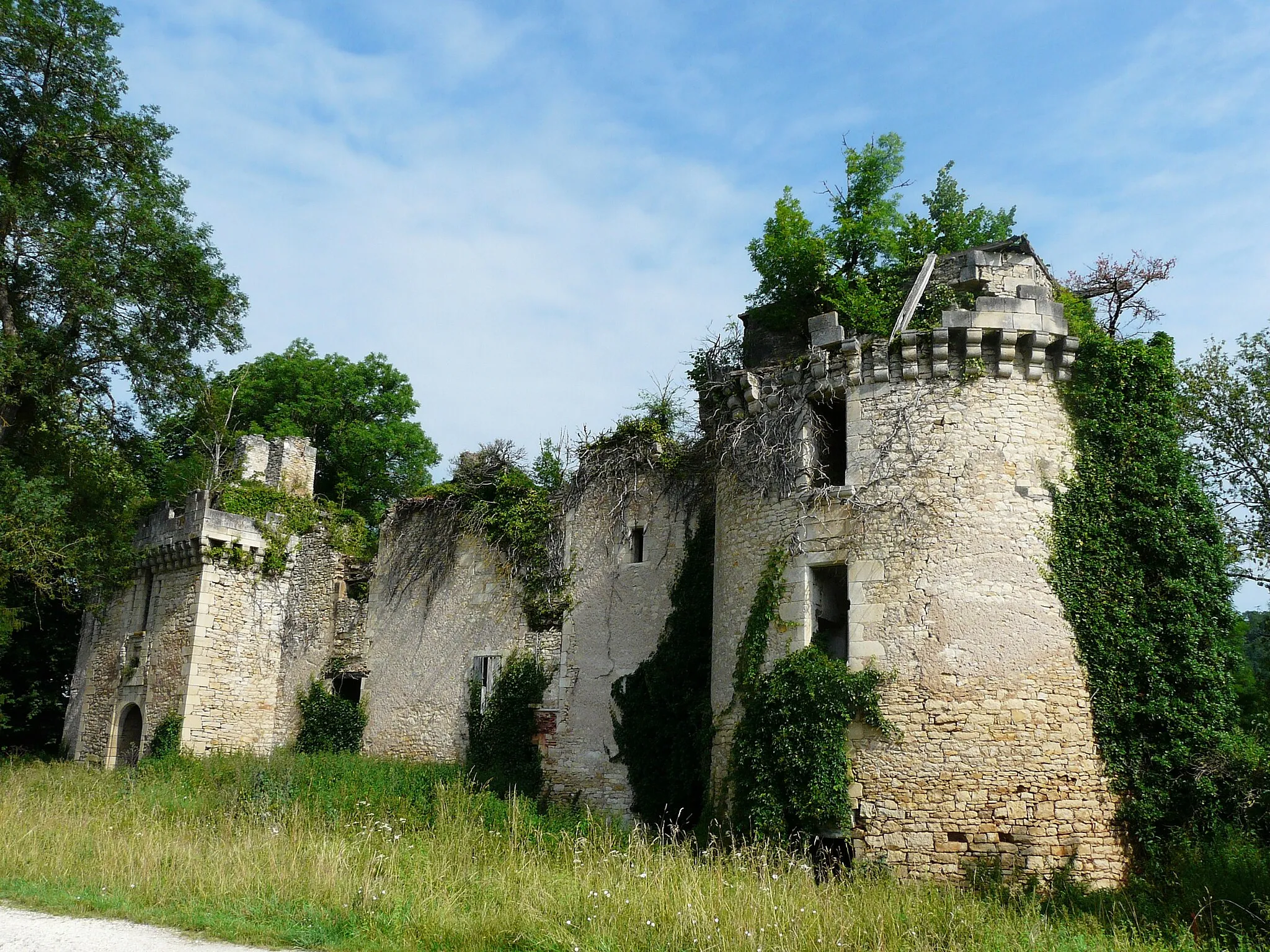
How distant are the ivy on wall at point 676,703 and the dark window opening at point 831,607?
6.69 ft

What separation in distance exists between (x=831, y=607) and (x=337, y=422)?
60.8ft

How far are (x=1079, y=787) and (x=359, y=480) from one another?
21.0 metres

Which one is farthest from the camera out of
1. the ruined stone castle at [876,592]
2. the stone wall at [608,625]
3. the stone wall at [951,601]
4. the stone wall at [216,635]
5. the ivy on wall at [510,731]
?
the stone wall at [216,635]

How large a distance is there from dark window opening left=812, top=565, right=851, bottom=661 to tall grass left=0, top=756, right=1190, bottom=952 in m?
2.63

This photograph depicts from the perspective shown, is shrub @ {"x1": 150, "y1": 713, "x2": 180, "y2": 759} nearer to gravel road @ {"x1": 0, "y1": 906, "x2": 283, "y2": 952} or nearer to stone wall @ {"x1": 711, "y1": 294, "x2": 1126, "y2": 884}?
gravel road @ {"x1": 0, "y1": 906, "x2": 283, "y2": 952}

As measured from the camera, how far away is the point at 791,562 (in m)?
12.2

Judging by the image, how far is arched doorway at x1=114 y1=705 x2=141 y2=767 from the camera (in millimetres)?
19609

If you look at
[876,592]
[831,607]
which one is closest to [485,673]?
[831,607]

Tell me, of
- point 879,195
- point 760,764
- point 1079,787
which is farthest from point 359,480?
point 1079,787

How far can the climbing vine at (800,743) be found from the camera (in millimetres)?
10953

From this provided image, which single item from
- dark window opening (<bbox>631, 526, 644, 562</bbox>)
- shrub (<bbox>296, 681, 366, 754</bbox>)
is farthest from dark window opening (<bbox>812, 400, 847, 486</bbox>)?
shrub (<bbox>296, 681, 366, 754</bbox>)

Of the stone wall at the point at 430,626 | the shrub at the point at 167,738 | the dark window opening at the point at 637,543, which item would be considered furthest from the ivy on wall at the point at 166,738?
the dark window opening at the point at 637,543

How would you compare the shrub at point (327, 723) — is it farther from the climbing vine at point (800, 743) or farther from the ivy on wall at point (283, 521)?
the climbing vine at point (800, 743)

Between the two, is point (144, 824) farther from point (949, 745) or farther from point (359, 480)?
point (359, 480)
